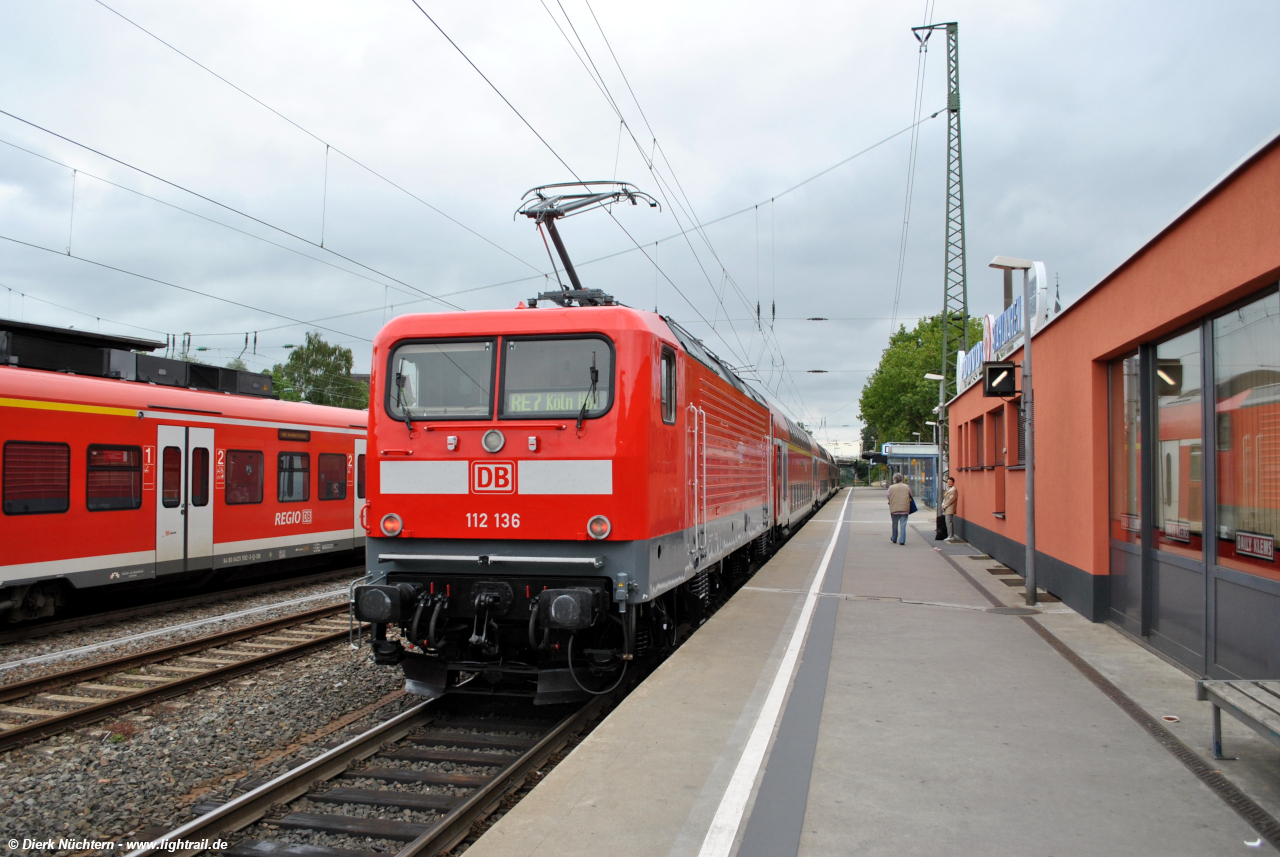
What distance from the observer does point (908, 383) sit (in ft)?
189

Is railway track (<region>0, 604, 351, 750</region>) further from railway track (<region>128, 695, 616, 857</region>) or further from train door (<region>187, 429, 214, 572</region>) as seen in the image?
train door (<region>187, 429, 214, 572</region>)

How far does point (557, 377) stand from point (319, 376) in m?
50.3

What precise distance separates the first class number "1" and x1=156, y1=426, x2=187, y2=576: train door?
6.81 metres

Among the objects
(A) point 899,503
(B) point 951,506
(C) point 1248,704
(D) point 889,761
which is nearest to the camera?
(C) point 1248,704

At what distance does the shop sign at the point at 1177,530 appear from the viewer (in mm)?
6493

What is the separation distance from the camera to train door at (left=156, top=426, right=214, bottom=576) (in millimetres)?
10789

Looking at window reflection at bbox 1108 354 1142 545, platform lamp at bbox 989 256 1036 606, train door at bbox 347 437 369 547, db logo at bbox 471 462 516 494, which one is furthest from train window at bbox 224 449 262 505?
window reflection at bbox 1108 354 1142 545

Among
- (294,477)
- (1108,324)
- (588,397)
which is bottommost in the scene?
(294,477)

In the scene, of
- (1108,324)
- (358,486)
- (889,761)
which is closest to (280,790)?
(889,761)

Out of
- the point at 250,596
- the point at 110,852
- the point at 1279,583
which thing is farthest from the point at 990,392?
the point at 250,596

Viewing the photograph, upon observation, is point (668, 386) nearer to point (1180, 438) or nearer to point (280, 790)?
point (280, 790)

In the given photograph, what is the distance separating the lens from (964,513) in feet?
63.5

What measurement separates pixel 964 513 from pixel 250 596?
49.0 feet

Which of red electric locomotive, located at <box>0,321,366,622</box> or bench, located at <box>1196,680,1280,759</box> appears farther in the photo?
red electric locomotive, located at <box>0,321,366,622</box>
